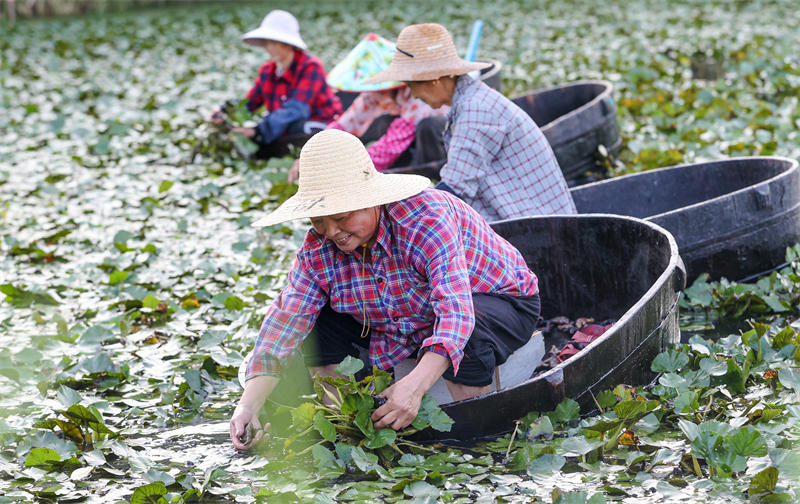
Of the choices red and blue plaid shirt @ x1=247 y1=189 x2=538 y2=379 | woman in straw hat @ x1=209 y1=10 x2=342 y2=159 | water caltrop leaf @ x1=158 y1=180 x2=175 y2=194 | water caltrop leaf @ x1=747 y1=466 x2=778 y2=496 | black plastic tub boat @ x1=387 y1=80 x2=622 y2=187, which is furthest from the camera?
woman in straw hat @ x1=209 y1=10 x2=342 y2=159

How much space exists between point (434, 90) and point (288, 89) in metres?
2.73

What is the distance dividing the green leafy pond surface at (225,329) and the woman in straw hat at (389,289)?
0.66 feet

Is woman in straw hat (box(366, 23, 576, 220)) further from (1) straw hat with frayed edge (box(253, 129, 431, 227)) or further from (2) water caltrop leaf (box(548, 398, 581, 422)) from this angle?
(2) water caltrop leaf (box(548, 398, 581, 422))

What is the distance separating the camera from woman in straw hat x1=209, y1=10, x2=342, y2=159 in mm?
5660

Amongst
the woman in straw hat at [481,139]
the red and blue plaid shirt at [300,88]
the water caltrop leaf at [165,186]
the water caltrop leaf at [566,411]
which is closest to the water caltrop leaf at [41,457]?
the water caltrop leaf at [566,411]

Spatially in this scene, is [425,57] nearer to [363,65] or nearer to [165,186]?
[363,65]

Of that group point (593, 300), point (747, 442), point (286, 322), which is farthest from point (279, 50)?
point (747, 442)

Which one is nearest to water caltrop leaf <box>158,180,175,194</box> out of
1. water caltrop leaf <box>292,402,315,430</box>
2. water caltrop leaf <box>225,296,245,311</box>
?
water caltrop leaf <box>225,296,245,311</box>

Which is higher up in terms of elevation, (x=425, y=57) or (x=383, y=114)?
(x=425, y=57)

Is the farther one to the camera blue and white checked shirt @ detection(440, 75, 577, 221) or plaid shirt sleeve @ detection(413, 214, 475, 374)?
blue and white checked shirt @ detection(440, 75, 577, 221)

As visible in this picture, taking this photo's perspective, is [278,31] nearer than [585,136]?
No

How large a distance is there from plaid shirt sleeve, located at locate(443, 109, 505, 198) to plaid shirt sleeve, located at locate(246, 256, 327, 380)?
0.96 m

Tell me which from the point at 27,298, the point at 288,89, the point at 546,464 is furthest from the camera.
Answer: the point at 288,89

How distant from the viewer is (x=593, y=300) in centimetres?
330
